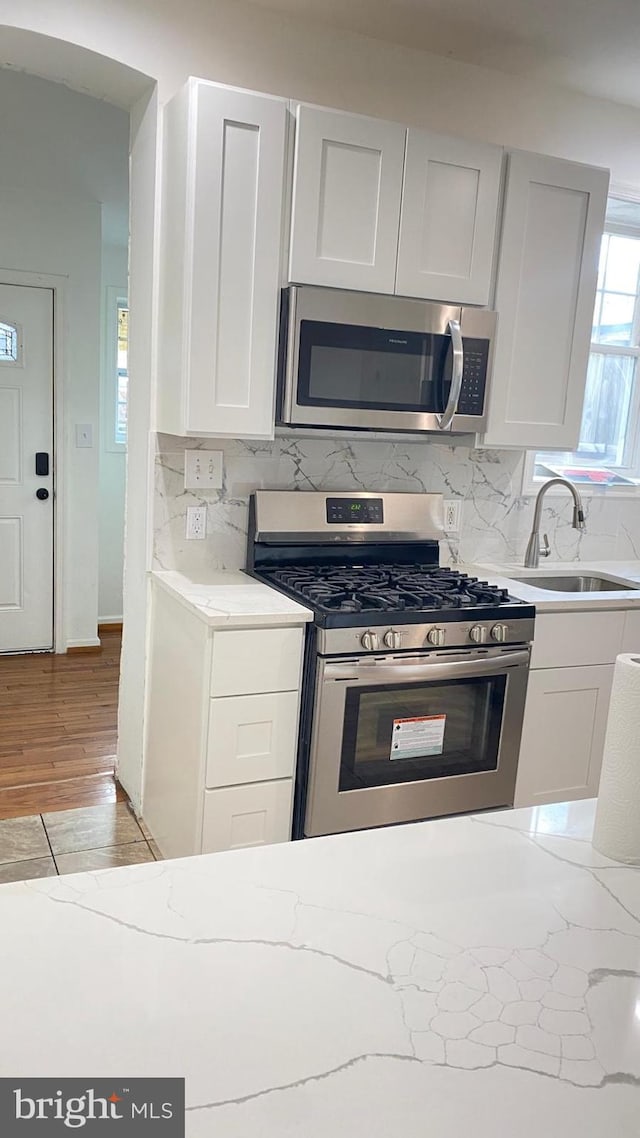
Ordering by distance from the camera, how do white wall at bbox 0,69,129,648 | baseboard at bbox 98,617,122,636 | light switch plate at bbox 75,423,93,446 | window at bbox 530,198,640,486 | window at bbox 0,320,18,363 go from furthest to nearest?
baseboard at bbox 98,617,122,636
light switch plate at bbox 75,423,93,446
window at bbox 0,320,18,363
white wall at bbox 0,69,129,648
window at bbox 530,198,640,486

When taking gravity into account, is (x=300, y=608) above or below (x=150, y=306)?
below

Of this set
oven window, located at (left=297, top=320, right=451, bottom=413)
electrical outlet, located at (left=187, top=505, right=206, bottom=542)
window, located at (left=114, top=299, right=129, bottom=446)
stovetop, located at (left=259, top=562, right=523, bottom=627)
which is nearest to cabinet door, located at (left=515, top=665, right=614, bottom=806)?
stovetop, located at (left=259, top=562, right=523, bottom=627)

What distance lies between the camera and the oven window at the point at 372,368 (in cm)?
252

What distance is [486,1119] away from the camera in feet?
2.22

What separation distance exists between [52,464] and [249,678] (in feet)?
9.62

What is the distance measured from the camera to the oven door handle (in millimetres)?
2316

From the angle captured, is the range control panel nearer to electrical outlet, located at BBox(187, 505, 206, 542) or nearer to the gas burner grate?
the gas burner grate

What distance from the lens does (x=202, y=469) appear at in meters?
2.80

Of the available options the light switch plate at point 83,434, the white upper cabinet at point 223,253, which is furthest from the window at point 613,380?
the light switch plate at point 83,434

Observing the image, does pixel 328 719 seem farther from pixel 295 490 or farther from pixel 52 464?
pixel 52 464

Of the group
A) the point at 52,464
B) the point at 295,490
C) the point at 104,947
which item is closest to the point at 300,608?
the point at 295,490

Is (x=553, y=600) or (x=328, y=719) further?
(x=553, y=600)

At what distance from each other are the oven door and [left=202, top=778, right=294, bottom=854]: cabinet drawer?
70mm

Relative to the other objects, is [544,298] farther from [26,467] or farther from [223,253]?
[26,467]
